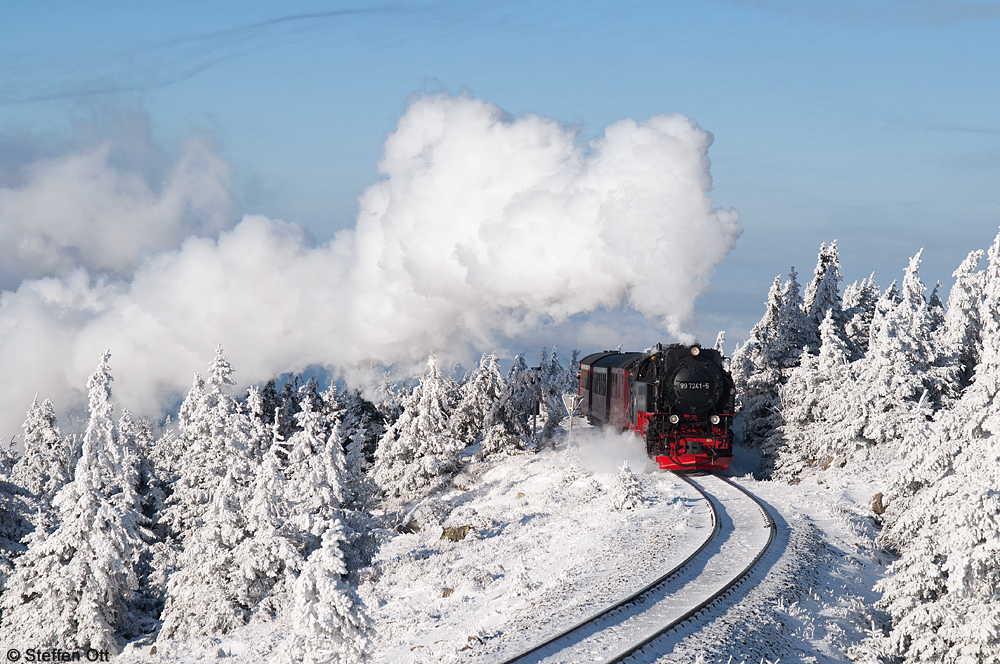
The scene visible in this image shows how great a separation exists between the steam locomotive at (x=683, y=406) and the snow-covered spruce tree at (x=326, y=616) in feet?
67.6

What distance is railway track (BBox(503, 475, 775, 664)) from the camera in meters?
12.5

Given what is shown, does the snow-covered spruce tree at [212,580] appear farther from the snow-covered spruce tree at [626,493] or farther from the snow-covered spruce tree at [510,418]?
the snow-covered spruce tree at [510,418]

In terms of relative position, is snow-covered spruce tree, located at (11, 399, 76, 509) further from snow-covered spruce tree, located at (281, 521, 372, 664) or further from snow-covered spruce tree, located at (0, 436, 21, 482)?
snow-covered spruce tree, located at (281, 521, 372, 664)

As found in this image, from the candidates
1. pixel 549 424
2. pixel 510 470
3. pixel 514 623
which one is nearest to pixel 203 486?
pixel 510 470

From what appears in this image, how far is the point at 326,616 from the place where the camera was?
11727 mm

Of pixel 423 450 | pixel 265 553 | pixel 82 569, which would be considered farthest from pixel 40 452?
pixel 265 553

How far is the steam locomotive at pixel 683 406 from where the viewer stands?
30422 mm

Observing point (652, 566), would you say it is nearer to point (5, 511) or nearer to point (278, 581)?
point (278, 581)

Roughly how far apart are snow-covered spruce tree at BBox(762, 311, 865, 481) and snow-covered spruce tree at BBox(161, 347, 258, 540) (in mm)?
25347

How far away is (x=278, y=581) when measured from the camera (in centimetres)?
2414

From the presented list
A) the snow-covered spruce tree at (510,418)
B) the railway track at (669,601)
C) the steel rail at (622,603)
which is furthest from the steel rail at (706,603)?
the snow-covered spruce tree at (510,418)

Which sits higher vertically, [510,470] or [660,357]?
[660,357]

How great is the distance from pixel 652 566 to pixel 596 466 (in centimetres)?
1597

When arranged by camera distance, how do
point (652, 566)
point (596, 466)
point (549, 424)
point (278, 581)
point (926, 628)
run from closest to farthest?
point (926, 628) → point (652, 566) → point (278, 581) → point (596, 466) → point (549, 424)
